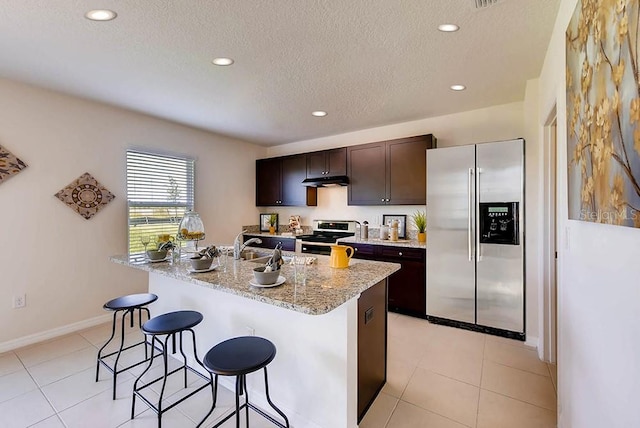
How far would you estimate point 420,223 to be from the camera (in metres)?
3.77

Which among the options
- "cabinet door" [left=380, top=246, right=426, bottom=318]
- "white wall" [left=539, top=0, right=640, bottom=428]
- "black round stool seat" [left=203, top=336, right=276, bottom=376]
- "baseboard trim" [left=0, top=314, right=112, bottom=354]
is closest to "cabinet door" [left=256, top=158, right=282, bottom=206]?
"cabinet door" [left=380, top=246, right=426, bottom=318]

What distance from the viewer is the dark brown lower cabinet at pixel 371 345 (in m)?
1.78

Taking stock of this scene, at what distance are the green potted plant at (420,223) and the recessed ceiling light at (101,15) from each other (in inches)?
139

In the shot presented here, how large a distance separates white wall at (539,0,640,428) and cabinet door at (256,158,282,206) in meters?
3.98

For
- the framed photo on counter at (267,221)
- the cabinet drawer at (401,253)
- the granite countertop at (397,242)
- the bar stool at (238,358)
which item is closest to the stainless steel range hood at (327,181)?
the granite countertop at (397,242)

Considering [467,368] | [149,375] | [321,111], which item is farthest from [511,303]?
[149,375]

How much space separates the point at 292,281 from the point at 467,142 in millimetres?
3080

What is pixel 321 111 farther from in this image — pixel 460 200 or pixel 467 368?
pixel 467 368

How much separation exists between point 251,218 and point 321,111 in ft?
8.43

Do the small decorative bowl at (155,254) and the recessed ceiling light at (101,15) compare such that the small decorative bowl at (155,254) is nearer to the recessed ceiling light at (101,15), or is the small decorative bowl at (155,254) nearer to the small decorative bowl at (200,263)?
the small decorative bowl at (200,263)

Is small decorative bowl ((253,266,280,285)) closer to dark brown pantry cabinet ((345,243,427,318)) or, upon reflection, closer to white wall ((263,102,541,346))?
dark brown pantry cabinet ((345,243,427,318))

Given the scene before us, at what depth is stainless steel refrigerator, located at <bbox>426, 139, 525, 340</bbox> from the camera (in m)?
2.87

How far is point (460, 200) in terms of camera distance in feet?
10.2

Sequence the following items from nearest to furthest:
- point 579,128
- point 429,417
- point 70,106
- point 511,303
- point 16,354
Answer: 1. point 579,128
2. point 429,417
3. point 16,354
4. point 511,303
5. point 70,106
